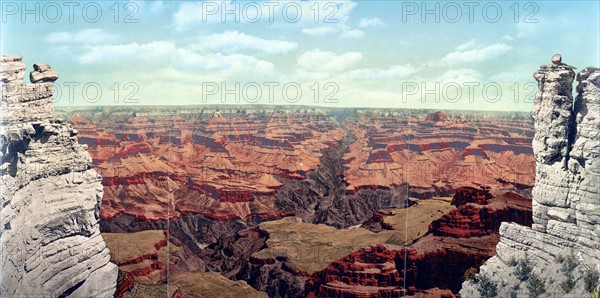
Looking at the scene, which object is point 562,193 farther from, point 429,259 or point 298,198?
point 298,198

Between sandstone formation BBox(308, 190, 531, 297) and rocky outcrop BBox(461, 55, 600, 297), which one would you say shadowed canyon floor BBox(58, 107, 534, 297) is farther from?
rocky outcrop BBox(461, 55, 600, 297)

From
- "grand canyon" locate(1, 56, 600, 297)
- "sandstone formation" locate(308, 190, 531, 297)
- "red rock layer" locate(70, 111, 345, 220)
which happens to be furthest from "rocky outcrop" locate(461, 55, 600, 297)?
"red rock layer" locate(70, 111, 345, 220)

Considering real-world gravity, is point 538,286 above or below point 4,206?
below

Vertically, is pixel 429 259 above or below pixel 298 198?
below

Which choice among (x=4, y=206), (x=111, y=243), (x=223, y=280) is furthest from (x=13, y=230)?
(x=223, y=280)

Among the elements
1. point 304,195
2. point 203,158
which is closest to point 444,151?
point 304,195

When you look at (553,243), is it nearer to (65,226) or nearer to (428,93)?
(428,93)
